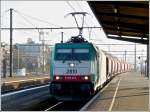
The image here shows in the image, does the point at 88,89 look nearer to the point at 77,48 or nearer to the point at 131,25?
the point at 77,48

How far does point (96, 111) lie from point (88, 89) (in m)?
4.05

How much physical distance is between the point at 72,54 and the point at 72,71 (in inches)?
35.3

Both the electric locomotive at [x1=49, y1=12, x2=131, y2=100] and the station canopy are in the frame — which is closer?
the electric locomotive at [x1=49, y1=12, x2=131, y2=100]

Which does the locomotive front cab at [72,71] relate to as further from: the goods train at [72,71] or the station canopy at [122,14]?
the station canopy at [122,14]

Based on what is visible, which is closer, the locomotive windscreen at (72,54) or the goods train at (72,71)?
the goods train at (72,71)

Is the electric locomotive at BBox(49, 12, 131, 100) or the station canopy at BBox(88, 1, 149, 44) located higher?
the station canopy at BBox(88, 1, 149, 44)

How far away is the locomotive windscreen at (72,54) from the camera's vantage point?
2103 centimetres

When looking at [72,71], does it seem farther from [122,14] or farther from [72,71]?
[122,14]

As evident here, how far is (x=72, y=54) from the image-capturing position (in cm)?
2108

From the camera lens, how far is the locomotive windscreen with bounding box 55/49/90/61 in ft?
69.0

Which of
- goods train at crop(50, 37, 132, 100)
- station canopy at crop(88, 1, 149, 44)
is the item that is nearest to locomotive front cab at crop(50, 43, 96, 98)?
goods train at crop(50, 37, 132, 100)

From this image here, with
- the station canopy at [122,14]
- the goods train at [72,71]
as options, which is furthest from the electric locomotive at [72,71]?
the station canopy at [122,14]

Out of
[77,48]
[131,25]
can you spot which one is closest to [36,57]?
[131,25]

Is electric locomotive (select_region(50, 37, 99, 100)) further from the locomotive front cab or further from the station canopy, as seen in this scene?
the station canopy
